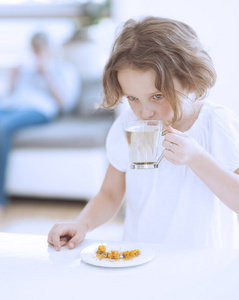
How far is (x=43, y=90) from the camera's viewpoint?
427cm

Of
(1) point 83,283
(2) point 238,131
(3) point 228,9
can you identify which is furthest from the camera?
(3) point 228,9

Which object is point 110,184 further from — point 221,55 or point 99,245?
point 221,55

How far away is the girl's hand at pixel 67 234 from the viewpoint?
1053 millimetres

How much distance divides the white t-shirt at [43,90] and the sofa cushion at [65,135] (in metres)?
0.25

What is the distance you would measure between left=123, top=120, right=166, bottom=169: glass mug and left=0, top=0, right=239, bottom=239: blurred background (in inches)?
42.3

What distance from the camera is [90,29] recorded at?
482 centimetres

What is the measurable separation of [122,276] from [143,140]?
32cm

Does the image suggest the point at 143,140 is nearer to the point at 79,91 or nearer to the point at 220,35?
the point at 220,35

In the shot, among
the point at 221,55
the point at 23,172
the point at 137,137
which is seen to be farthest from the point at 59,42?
the point at 137,137

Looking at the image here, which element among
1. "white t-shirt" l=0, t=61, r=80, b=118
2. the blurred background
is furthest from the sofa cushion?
"white t-shirt" l=0, t=61, r=80, b=118

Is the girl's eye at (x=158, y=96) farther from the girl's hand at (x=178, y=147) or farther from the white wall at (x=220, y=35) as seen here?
the white wall at (x=220, y=35)

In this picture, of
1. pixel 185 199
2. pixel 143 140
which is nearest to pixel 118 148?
pixel 185 199

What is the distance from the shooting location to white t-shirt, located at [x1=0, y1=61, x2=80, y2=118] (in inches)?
162

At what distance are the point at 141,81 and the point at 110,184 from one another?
40 cm
